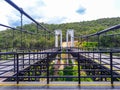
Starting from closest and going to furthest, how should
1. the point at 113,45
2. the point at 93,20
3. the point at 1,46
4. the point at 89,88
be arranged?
the point at 89,88 < the point at 1,46 < the point at 113,45 < the point at 93,20

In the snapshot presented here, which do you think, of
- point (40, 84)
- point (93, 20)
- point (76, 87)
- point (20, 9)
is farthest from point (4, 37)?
point (93, 20)

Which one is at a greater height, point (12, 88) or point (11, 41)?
point (11, 41)

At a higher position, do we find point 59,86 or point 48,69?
point 48,69

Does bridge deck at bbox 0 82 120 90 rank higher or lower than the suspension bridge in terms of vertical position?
lower

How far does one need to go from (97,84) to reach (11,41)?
379 cm

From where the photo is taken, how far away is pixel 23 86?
5637 mm

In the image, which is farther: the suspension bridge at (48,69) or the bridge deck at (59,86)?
the suspension bridge at (48,69)

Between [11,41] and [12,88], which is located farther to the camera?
[11,41]

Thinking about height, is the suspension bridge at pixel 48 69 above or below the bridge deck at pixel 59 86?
above

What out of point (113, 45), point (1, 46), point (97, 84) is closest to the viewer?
point (97, 84)

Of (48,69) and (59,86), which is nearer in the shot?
(59,86)

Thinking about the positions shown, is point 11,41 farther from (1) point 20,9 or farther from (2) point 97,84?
(2) point 97,84

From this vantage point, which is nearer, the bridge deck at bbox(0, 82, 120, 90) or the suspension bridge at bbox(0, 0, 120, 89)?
the bridge deck at bbox(0, 82, 120, 90)

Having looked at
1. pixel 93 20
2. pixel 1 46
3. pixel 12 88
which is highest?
pixel 93 20
